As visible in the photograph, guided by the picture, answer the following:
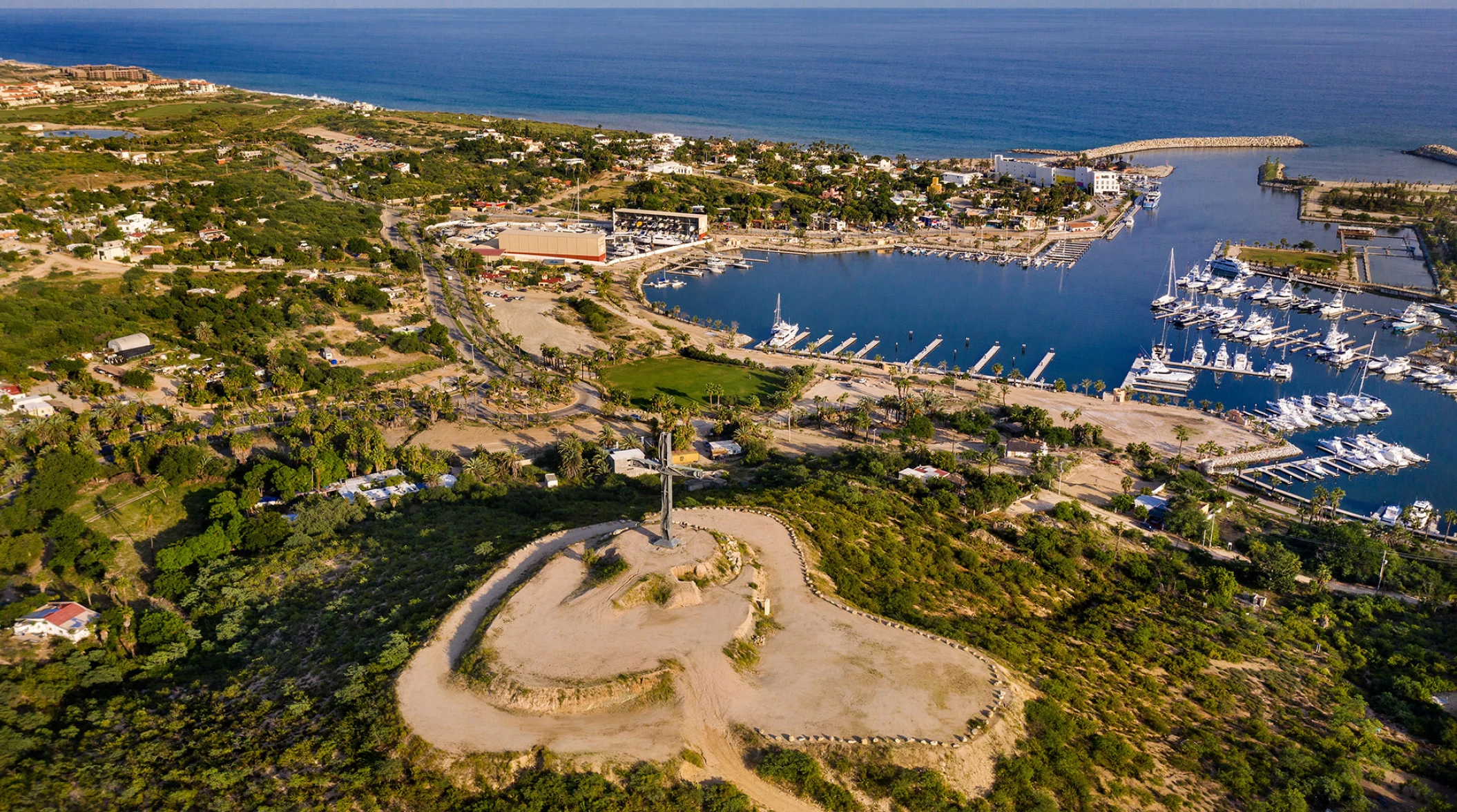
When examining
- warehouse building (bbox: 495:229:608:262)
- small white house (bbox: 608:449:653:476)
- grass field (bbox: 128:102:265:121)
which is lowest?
small white house (bbox: 608:449:653:476)

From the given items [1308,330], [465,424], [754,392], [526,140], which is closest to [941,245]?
[1308,330]

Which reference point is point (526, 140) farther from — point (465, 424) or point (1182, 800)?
point (1182, 800)

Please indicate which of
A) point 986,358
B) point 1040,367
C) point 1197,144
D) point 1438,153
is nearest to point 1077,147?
point 1197,144

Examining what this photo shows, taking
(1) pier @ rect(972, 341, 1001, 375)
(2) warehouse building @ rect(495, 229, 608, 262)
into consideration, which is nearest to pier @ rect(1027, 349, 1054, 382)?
(1) pier @ rect(972, 341, 1001, 375)

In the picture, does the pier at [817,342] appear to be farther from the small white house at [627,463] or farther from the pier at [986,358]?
the small white house at [627,463]

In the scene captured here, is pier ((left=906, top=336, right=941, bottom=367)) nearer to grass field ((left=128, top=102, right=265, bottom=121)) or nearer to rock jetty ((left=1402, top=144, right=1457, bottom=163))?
rock jetty ((left=1402, top=144, right=1457, bottom=163))

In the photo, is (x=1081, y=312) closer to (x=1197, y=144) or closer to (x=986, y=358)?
(x=986, y=358)
